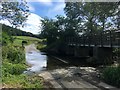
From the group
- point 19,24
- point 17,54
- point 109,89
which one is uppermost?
point 19,24

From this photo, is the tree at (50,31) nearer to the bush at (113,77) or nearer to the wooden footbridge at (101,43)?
the wooden footbridge at (101,43)

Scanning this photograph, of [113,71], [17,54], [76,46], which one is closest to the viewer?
[113,71]

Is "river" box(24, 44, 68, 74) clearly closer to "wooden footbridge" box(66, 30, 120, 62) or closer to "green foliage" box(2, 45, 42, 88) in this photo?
"green foliage" box(2, 45, 42, 88)

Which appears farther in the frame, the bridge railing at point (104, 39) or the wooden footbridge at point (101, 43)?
the wooden footbridge at point (101, 43)

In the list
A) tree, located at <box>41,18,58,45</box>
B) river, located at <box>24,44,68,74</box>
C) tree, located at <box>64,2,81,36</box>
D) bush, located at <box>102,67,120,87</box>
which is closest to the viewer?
bush, located at <box>102,67,120,87</box>

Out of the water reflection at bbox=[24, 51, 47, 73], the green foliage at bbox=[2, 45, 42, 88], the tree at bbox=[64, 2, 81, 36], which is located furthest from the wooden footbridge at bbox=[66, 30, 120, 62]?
the green foliage at bbox=[2, 45, 42, 88]

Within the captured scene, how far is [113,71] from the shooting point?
41.7ft

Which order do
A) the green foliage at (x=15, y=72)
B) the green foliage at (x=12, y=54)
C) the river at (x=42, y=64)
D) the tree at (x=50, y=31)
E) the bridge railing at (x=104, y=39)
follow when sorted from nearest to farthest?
the green foliage at (x=15, y=72) < the green foliage at (x=12, y=54) < the river at (x=42, y=64) < the bridge railing at (x=104, y=39) < the tree at (x=50, y=31)

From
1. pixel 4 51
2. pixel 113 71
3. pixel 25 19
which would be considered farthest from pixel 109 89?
pixel 25 19

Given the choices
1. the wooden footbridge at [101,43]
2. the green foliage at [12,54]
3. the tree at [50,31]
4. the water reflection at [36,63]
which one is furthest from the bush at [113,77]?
the tree at [50,31]

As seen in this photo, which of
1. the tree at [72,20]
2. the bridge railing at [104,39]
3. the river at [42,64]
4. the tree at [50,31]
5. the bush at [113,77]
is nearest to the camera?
the bush at [113,77]

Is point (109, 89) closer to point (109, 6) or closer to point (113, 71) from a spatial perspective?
point (113, 71)

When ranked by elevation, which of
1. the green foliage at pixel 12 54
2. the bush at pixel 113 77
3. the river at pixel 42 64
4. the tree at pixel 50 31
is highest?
the tree at pixel 50 31

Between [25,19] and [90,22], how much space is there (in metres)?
21.3
